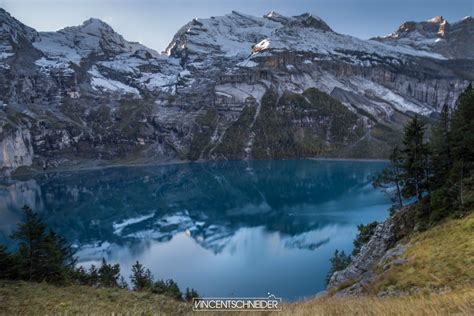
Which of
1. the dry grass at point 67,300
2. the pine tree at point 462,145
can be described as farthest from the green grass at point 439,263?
the dry grass at point 67,300

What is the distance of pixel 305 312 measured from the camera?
7.12 m

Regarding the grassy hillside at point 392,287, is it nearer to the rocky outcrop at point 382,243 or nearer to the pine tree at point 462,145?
the pine tree at point 462,145

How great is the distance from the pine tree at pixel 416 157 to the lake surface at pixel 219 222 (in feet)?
55.1

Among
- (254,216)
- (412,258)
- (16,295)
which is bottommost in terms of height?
(254,216)

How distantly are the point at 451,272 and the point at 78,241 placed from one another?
295 ft

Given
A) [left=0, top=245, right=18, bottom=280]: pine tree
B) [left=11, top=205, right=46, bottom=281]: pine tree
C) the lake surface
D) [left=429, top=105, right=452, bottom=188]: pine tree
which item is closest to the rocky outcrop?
[left=429, top=105, right=452, bottom=188]: pine tree

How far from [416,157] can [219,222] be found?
240 ft

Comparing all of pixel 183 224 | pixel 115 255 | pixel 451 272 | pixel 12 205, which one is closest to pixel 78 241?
pixel 115 255

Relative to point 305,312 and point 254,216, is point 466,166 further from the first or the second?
point 254,216

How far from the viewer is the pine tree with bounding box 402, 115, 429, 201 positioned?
30469 mm

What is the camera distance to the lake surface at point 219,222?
58125 mm

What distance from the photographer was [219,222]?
97812mm

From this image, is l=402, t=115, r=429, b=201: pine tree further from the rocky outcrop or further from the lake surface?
the lake surface

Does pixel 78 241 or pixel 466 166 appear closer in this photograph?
pixel 466 166
